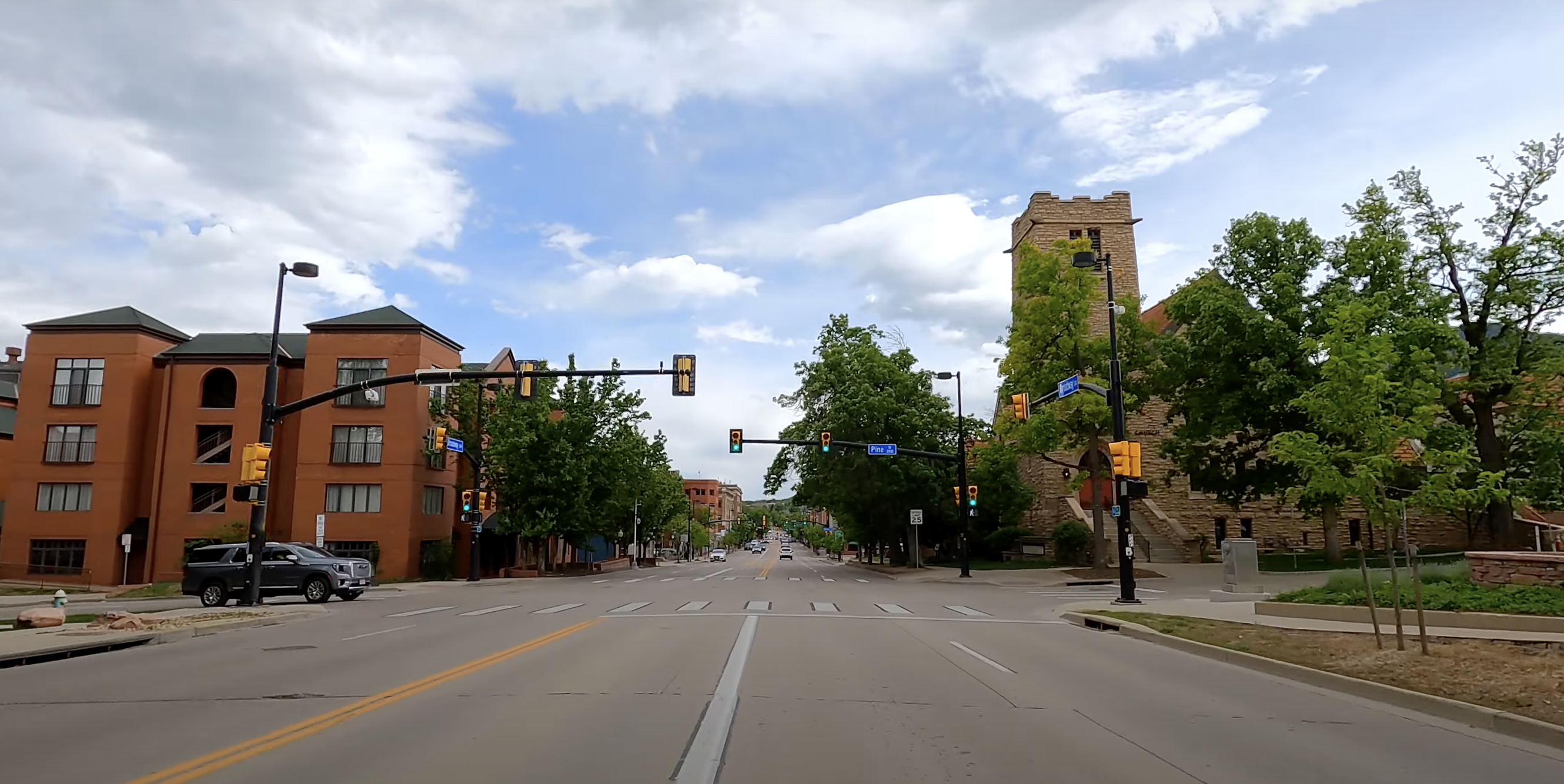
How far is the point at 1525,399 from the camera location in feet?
111

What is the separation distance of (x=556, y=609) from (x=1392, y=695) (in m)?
19.0

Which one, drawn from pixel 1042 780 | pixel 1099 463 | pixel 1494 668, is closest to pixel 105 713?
pixel 1042 780

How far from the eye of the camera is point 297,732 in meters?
8.07

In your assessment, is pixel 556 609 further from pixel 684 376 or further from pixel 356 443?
pixel 356 443

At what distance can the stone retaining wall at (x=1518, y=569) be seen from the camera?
16078mm

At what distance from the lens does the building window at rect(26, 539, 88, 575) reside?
46.0 metres

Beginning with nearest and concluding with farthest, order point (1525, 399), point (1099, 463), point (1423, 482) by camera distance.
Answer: point (1423, 482) → point (1525, 399) → point (1099, 463)

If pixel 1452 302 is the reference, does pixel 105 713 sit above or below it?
below

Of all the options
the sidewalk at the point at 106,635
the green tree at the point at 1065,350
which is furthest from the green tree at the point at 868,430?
the sidewalk at the point at 106,635

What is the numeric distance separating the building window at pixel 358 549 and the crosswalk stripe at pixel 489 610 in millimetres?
21103

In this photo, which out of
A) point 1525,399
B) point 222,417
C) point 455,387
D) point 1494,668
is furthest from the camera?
point 455,387

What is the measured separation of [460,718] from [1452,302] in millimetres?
38036

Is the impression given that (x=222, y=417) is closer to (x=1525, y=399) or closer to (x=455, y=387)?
(x=455, y=387)

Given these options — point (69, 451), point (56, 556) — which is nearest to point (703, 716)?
point (56, 556)
